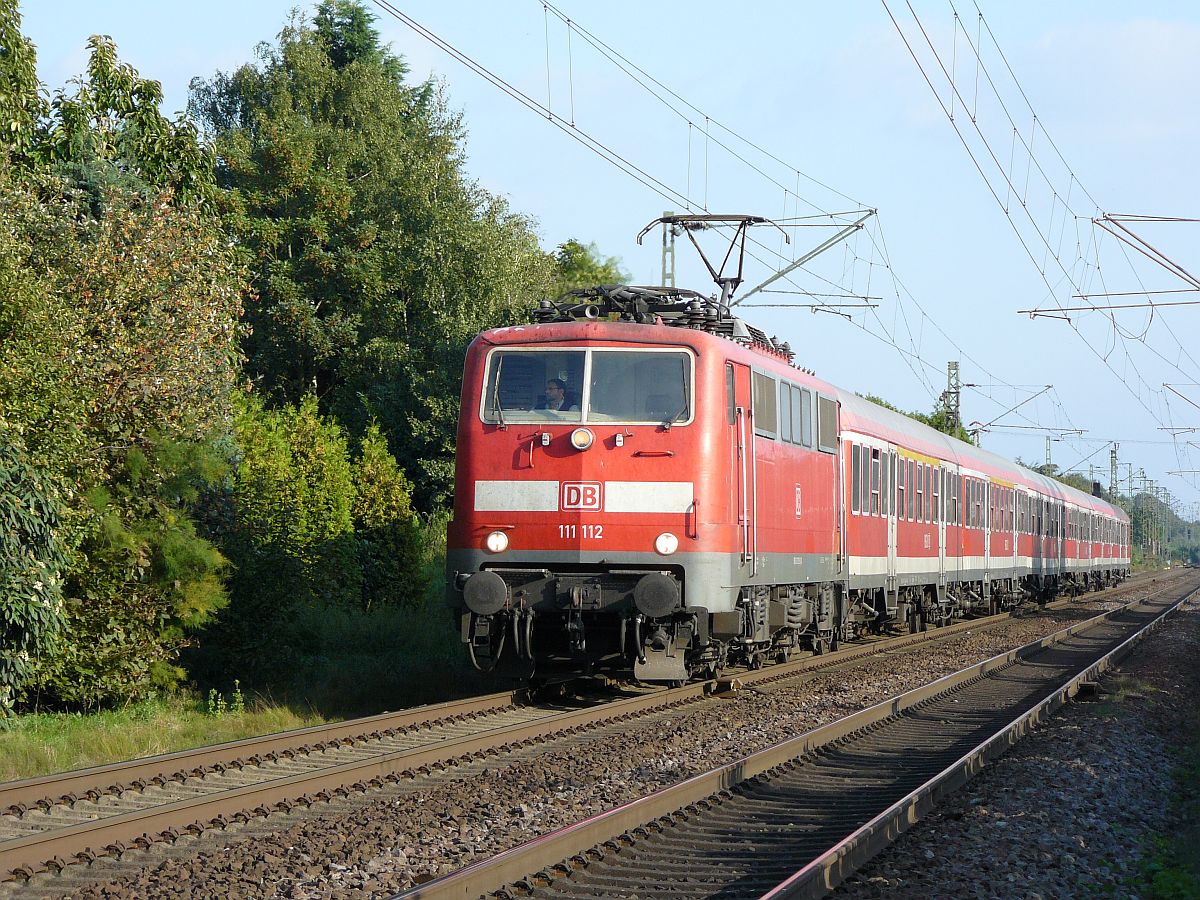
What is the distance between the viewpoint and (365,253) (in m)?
38.3

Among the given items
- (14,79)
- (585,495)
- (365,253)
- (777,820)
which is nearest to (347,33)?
(365,253)

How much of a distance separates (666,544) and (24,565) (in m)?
5.52

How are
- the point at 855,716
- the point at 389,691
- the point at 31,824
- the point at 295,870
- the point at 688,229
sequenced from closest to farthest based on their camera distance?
the point at 295,870 < the point at 31,824 < the point at 855,716 < the point at 389,691 < the point at 688,229

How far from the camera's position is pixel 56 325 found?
13.0 meters

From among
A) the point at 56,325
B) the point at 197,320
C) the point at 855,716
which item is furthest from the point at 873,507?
the point at 56,325

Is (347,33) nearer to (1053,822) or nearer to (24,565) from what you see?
(24,565)

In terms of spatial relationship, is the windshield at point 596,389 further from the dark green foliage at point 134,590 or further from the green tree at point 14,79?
the green tree at point 14,79

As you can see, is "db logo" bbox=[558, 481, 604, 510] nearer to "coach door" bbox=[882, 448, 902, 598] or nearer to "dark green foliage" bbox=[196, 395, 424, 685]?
"dark green foliage" bbox=[196, 395, 424, 685]

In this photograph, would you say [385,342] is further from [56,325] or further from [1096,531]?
Result: [1096,531]

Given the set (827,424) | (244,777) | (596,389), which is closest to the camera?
(244,777)

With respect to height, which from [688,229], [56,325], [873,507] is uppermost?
[688,229]

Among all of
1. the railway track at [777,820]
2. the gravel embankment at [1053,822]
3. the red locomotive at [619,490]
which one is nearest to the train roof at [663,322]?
the red locomotive at [619,490]

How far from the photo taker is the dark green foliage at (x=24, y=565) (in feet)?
38.1

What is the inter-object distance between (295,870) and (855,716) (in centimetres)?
695
